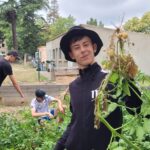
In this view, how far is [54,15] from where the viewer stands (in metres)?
120

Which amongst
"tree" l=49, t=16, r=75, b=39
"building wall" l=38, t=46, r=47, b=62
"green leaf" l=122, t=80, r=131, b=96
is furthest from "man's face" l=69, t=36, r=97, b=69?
"tree" l=49, t=16, r=75, b=39

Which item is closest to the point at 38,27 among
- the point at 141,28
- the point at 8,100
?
the point at 141,28

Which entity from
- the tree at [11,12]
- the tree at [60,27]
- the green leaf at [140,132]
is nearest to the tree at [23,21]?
the tree at [11,12]

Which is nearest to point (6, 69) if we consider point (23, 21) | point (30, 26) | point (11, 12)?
point (11, 12)

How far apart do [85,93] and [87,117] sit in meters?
0.13

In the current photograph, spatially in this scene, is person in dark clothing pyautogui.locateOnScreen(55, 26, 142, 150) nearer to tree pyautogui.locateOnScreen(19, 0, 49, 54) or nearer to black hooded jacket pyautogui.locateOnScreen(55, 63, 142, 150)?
black hooded jacket pyautogui.locateOnScreen(55, 63, 142, 150)

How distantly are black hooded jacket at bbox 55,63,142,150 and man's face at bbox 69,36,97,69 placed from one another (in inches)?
2.3

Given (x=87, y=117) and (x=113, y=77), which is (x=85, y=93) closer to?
(x=87, y=117)

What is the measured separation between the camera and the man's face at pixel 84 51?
2.14m

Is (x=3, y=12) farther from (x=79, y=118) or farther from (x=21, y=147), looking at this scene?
(x=79, y=118)

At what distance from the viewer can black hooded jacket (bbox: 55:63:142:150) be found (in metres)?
2.06

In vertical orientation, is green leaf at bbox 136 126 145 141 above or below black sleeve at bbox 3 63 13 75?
above

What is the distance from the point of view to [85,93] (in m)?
2.17

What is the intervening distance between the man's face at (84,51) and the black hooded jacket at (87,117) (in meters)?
Answer: 0.06
